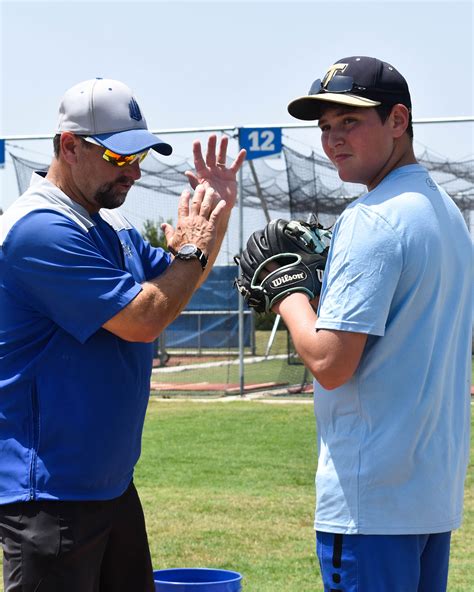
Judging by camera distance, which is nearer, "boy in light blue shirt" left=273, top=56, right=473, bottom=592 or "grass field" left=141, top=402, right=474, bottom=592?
"boy in light blue shirt" left=273, top=56, right=473, bottom=592

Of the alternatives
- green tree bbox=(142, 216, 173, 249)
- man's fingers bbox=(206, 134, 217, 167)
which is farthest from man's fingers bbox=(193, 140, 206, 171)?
green tree bbox=(142, 216, 173, 249)

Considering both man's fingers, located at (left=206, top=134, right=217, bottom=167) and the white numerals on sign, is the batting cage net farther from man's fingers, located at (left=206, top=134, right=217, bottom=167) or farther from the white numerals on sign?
man's fingers, located at (left=206, top=134, right=217, bottom=167)

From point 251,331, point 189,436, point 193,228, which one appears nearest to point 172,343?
point 251,331

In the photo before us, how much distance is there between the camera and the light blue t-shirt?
274cm

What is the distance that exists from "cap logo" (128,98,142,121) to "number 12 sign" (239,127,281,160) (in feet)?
31.9

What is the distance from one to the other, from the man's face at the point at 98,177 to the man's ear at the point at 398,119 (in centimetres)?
100

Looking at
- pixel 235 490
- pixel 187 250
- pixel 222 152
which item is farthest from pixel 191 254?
pixel 235 490

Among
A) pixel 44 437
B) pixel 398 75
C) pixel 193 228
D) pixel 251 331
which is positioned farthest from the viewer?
pixel 251 331

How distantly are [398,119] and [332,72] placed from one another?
0.26 m

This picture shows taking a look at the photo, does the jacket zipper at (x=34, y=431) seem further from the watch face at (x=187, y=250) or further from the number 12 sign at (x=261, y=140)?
the number 12 sign at (x=261, y=140)

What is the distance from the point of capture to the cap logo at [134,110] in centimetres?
357

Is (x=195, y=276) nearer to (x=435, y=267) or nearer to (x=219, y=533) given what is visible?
(x=435, y=267)

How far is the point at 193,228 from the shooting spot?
3.55 m

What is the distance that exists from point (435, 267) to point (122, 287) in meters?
1.03
